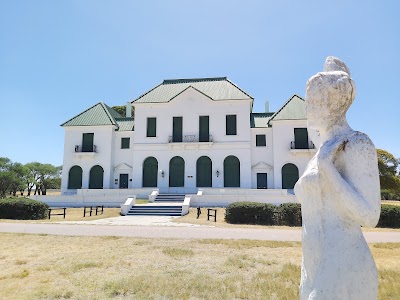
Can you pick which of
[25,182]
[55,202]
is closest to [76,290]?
[55,202]

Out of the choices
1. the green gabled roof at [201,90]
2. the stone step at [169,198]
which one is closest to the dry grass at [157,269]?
the stone step at [169,198]

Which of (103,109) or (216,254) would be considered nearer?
(216,254)

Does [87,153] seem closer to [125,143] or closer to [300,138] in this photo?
[125,143]

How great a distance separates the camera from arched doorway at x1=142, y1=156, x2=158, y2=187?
3397 cm

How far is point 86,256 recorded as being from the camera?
Answer: 29.7 ft

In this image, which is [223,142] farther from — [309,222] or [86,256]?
[309,222]

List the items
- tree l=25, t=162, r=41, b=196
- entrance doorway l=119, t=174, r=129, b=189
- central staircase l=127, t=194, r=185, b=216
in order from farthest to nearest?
tree l=25, t=162, r=41, b=196 < entrance doorway l=119, t=174, r=129, b=189 < central staircase l=127, t=194, r=185, b=216

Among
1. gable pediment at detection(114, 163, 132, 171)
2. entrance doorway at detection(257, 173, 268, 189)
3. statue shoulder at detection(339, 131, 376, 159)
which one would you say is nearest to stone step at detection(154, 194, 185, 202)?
gable pediment at detection(114, 163, 132, 171)

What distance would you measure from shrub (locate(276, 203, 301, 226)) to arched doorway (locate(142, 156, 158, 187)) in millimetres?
18301

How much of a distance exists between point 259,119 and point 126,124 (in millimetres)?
15279

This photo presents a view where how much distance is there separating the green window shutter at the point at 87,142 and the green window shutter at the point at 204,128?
12298 mm

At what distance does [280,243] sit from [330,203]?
32.0 feet

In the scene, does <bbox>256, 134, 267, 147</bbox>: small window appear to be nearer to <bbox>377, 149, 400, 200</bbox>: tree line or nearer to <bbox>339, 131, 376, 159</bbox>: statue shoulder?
<bbox>377, 149, 400, 200</bbox>: tree line

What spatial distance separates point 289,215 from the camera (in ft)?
58.6
